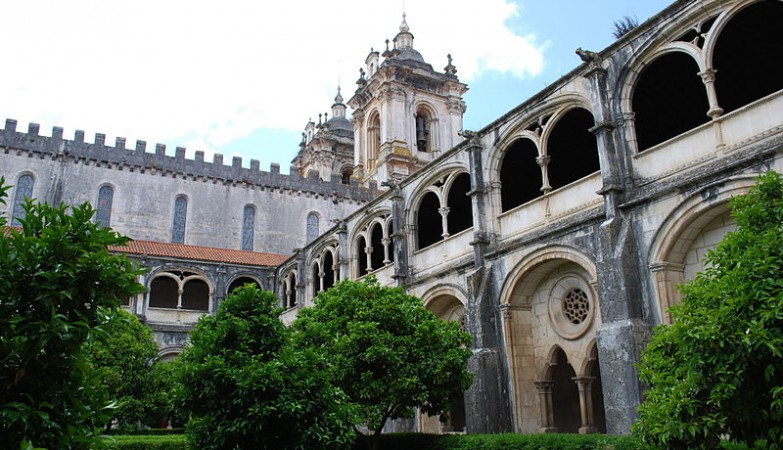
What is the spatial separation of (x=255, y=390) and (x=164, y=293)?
29.6 m

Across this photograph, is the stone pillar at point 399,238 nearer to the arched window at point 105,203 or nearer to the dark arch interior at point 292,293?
the dark arch interior at point 292,293

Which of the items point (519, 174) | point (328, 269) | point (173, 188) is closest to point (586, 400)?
point (519, 174)

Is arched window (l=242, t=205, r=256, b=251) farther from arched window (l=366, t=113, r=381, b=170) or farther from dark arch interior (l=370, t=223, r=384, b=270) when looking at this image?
dark arch interior (l=370, t=223, r=384, b=270)

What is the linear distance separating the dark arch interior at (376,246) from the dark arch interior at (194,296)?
14400 millimetres

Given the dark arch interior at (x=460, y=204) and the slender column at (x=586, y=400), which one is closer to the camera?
the slender column at (x=586, y=400)

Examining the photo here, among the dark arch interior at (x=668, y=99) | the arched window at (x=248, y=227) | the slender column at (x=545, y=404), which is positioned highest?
the arched window at (x=248, y=227)

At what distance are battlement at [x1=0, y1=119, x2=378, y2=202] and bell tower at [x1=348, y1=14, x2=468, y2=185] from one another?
2.49 metres

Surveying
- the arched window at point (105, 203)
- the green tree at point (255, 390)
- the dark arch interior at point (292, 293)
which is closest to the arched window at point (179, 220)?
the arched window at point (105, 203)

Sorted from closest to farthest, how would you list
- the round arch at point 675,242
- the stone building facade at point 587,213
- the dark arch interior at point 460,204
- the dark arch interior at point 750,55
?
the round arch at point 675,242, the stone building facade at point 587,213, the dark arch interior at point 750,55, the dark arch interior at point 460,204

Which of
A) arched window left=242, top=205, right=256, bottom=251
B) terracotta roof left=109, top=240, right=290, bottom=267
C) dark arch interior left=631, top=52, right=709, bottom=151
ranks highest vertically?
arched window left=242, top=205, right=256, bottom=251

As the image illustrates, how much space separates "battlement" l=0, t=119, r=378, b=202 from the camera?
35125 mm

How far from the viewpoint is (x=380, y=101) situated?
4269 cm

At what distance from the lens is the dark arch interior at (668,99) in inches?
599

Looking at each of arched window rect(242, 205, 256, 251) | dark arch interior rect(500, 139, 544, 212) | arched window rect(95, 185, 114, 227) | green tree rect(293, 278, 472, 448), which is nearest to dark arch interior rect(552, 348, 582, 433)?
dark arch interior rect(500, 139, 544, 212)
